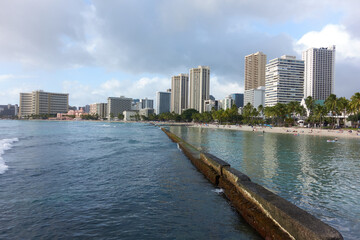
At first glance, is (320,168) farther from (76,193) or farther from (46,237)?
(46,237)

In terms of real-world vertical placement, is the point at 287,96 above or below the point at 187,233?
above

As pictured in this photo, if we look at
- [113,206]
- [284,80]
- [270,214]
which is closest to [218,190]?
[270,214]

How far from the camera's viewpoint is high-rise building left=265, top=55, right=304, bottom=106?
186m

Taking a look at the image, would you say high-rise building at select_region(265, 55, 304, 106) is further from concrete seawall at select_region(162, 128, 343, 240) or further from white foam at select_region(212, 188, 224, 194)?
concrete seawall at select_region(162, 128, 343, 240)

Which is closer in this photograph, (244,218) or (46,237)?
(46,237)

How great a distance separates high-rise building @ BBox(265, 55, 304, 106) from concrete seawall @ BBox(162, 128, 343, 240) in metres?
191

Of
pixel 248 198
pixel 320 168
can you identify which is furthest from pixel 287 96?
pixel 248 198

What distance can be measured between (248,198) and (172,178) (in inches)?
248

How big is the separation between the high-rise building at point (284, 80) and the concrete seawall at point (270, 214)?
191 metres

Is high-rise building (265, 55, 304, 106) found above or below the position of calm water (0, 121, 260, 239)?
above

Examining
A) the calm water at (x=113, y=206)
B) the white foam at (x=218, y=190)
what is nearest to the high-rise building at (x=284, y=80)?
the white foam at (x=218, y=190)

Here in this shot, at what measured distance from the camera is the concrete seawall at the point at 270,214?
555 centimetres

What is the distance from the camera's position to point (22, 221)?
8031 mm

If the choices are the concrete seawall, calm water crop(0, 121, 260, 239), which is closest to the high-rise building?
calm water crop(0, 121, 260, 239)
